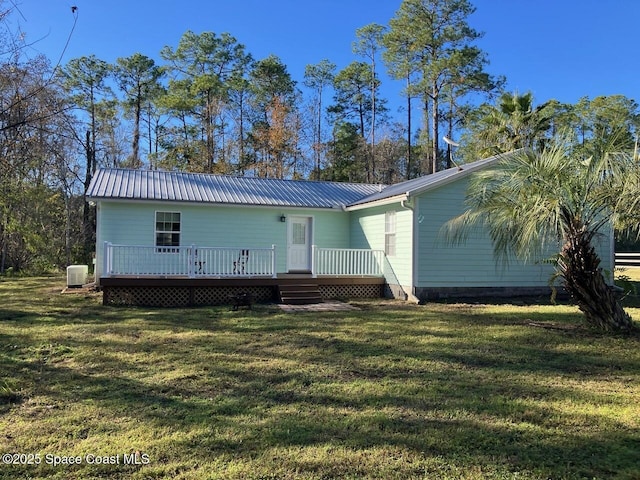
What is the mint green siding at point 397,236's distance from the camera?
12.1 metres

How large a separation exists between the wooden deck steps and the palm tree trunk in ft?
19.5

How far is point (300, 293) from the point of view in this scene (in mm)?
11844

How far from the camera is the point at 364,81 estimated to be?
31.7 m

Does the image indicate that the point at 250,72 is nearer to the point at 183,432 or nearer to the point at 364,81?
the point at 364,81

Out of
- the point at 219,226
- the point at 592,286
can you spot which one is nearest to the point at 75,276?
the point at 219,226

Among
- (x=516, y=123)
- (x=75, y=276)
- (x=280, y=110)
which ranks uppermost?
(x=280, y=110)

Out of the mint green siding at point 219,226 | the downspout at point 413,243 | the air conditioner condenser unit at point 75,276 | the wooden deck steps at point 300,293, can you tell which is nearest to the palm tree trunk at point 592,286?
the downspout at point 413,243

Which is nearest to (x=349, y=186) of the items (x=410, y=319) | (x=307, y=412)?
(x=410, y=319)

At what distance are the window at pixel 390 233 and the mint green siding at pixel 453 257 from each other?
1.05m

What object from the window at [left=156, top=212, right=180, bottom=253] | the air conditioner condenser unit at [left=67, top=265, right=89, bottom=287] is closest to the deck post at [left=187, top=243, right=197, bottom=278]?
the window at [left=156, top=212, right=180, bottom=253]

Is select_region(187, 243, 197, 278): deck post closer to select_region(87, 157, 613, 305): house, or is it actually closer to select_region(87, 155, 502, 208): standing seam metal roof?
select_region(87, 157, 613, 305): house

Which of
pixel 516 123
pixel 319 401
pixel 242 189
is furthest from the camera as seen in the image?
pixel 516 123

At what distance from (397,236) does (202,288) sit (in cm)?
534

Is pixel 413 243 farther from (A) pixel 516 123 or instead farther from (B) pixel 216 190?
(A) pixel 516 123
